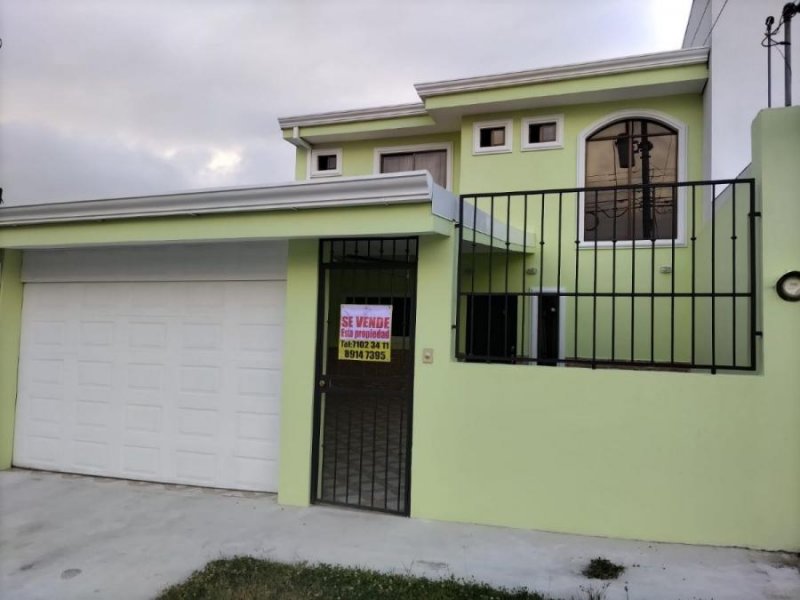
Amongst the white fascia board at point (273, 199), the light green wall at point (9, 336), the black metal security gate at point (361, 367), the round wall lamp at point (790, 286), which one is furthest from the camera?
the light green wall at point (9, 336)

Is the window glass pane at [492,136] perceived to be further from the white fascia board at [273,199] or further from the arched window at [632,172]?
the white fascia board at [273,199]

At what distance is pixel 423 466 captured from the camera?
16.0ft

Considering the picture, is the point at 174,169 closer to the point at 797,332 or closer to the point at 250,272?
the point at 250,272

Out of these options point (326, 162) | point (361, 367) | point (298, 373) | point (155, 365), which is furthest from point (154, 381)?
point (326, 162)

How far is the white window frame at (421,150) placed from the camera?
985 cm

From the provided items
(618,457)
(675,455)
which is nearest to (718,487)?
(675,455)

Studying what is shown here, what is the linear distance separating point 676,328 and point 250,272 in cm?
600

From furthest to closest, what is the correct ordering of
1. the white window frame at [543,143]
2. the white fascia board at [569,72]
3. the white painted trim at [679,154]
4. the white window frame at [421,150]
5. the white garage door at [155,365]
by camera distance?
the white window frame at [421,150] → the white window frame at [543,143] → the white painted trim at [679,154] → the white fascia board at [569,72] → the white garage door at [155,365]

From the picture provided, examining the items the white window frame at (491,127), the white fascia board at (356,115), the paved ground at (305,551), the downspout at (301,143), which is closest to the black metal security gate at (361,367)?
the paved ground at (305,551)

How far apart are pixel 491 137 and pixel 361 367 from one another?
224 inches

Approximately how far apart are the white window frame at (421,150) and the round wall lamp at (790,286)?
634 centimetres

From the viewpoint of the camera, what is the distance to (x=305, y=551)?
419 centimetres

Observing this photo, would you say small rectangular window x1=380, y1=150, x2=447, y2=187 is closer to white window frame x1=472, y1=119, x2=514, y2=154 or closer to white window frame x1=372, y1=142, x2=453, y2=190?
white window frame x1=372, y1=142, x2=453, y2=190

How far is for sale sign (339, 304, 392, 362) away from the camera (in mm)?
5102
